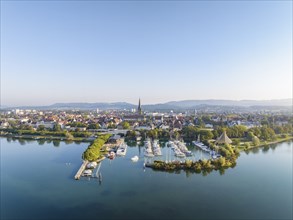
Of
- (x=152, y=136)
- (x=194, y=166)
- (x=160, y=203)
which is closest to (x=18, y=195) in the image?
(x=160, y=203)

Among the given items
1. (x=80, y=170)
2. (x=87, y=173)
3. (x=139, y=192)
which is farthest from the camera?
(x=80, y=170)

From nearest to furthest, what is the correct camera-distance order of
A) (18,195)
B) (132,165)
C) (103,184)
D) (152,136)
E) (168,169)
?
(18,195)
(103,184)
(168,169)
(132,165)
(152,136)

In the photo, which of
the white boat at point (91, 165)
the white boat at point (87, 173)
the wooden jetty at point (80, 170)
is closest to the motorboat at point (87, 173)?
the white boat at point (87, 173)

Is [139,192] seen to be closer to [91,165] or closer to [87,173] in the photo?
[87,173]

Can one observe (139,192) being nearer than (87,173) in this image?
Yes

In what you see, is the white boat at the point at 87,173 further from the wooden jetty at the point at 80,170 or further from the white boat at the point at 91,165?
the white boat at the point at 91,165

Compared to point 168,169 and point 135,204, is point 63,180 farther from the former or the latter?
point 168,169

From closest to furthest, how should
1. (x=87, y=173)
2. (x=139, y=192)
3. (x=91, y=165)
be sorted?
(x=139, y=192)
(x=87, y=173)
(x=91, y=165)

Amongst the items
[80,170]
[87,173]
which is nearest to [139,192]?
[87,173]

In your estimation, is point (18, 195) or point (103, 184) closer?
point (18, 195)
